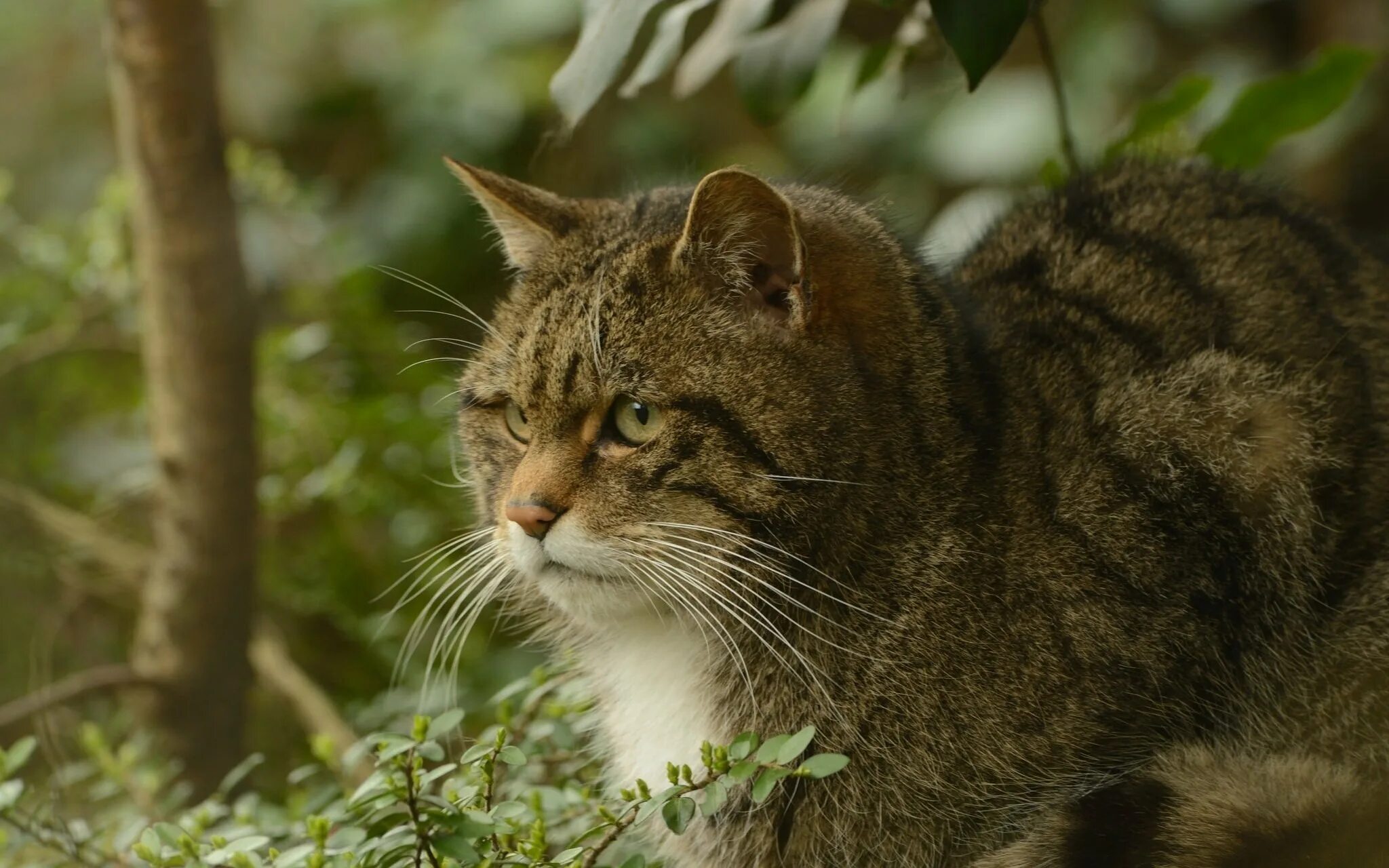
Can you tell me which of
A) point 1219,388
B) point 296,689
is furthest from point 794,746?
point 296,689

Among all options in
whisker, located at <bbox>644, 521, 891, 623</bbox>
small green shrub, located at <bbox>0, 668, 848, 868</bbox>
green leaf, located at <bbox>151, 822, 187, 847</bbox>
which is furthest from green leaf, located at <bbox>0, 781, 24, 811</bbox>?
whisker, located at <bbox>644, 521, 891, 623</bbox>

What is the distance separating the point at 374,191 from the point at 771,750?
15.7ft

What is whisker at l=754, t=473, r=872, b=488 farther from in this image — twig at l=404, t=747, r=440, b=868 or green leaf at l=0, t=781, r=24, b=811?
green leaf at l=0, t=781, r=24, b=811

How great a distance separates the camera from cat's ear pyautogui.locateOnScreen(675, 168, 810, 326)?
191 centimetres

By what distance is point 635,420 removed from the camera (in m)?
2.02

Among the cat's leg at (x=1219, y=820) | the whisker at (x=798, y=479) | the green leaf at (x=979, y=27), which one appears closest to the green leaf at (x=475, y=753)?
the whisker at (x=798, y=479)

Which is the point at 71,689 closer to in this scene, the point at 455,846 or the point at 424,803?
the point at 424,803

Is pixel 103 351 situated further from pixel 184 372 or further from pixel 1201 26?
pixel 1201 26

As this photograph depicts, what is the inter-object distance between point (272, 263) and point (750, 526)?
11.8ft

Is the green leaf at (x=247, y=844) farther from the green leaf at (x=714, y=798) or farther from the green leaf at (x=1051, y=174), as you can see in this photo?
the green leaf at (x=1051, y=174)

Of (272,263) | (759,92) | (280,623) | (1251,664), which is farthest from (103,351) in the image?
(1251,664)

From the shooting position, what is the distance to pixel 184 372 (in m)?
2.96

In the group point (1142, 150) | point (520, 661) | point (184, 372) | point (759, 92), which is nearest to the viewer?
point (759, 92)

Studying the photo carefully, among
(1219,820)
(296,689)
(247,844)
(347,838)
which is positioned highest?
(247,844)
